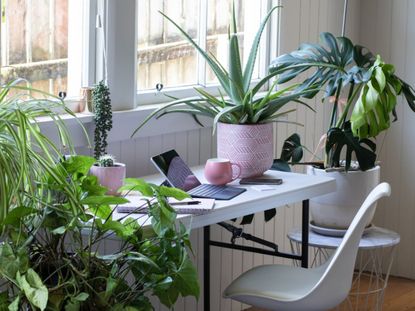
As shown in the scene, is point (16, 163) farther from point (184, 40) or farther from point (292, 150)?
point (292, 150)

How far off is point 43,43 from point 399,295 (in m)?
2.24

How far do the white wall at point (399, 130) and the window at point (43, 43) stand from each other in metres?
1.96

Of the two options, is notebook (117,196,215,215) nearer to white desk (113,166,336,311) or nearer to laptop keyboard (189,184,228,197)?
white desk (113,166,336,311)

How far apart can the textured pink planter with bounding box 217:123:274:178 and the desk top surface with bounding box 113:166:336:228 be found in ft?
0.23

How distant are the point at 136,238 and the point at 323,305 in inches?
33.0

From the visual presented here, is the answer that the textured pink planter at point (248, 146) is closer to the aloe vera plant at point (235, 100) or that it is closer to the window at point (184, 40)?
the aloe vera plant at point (235, 100)

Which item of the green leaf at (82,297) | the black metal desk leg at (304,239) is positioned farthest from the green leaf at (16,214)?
the black metal desk leg at (304,239)

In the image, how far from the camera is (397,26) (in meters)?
4.73

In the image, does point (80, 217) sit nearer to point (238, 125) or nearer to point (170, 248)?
point (170, 248)

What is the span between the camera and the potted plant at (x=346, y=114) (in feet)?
12.3

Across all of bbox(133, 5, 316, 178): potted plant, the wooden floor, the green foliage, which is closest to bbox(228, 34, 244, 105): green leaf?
bbox(133, 5, 316, 178): potted plant

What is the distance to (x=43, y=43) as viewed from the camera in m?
3.26

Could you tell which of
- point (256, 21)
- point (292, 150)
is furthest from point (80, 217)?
point (256, 21)

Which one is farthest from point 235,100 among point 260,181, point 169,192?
point 169,192
